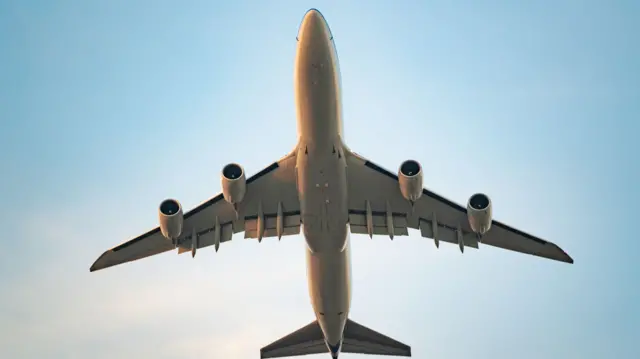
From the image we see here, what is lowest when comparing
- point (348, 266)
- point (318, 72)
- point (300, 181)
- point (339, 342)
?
point (339, 342)

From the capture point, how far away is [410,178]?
23.9 metres

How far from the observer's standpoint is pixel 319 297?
26734mm

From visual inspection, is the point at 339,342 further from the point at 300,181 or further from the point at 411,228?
the point at 300,181

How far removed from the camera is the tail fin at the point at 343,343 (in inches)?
1240

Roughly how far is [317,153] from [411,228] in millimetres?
7483

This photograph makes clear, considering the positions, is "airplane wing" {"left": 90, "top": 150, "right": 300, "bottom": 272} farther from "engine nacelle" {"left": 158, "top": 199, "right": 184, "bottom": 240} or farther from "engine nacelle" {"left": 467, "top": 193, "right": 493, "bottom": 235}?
"engine nacelle" {"left": 467, "top": 193, "right": 493, "bottom": 235}

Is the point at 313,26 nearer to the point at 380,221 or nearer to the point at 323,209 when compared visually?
the point at 323,209

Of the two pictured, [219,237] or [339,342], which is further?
[339,342]

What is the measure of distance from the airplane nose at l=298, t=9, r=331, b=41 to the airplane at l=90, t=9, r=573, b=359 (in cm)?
3

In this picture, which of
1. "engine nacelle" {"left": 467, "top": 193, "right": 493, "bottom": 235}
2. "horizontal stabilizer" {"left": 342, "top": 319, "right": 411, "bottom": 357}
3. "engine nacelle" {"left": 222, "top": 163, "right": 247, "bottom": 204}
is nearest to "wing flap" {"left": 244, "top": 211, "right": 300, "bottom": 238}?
"engine nacelle" {"left": 222, "top": 163, "right": 247, "bottom": 204}

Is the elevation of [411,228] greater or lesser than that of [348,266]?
greater

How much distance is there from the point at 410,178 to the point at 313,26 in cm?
654

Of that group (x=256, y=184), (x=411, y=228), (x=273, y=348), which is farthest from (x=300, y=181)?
(x=273, y=348)

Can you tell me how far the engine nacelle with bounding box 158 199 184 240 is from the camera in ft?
81.6
